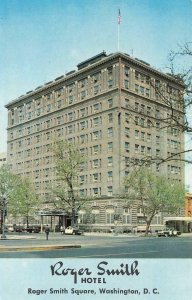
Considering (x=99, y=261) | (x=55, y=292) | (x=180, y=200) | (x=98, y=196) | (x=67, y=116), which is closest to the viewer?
(x=55, y=292)

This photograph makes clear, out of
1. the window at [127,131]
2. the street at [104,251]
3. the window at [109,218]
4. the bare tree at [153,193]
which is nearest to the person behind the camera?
the street at [104,251]

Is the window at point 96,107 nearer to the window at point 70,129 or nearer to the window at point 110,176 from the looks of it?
the window at point 70,129

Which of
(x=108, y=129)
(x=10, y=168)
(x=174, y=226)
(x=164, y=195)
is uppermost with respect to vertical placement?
(x=108, y=129)

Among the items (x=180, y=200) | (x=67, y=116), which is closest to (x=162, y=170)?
(x=180, y=200)

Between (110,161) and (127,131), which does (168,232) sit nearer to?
(127,131)

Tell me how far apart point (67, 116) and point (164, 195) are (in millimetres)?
14149

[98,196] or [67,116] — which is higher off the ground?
[67,116]

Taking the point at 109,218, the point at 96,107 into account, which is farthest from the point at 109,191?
the point at 96,107

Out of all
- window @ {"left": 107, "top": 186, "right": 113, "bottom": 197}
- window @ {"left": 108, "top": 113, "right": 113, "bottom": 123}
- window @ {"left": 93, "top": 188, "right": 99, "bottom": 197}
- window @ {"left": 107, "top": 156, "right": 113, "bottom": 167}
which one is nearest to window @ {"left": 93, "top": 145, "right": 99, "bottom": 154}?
window @ {"left": 107, "top": 156, "right": 113, "bottom": 167}

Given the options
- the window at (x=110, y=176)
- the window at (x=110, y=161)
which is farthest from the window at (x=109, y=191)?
the window at (x=110, y=161)

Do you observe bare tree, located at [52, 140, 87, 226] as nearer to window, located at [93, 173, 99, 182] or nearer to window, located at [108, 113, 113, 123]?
window, located at [93, 173, 99, 182]

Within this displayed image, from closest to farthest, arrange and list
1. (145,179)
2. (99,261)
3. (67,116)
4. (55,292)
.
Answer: (55,292) → (99,261) → (145,179) → (67,116)

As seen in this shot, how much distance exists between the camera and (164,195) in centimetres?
4519

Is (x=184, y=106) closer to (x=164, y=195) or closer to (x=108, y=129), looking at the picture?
(x=164, y=195)
